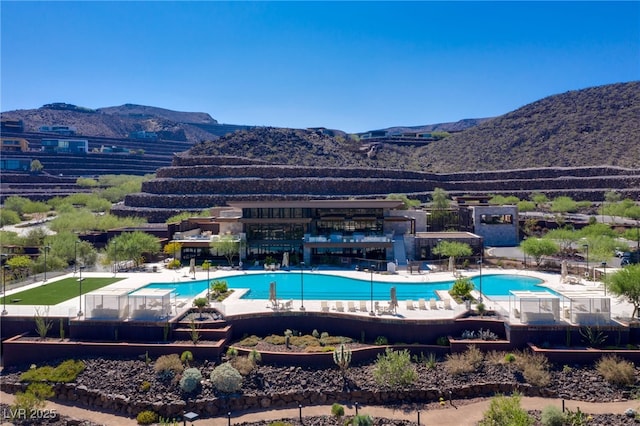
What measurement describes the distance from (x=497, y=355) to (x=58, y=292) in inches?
766

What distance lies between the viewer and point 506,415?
11.4 m

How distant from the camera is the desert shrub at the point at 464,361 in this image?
49.8ft

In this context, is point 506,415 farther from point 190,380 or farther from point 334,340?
point 190,380

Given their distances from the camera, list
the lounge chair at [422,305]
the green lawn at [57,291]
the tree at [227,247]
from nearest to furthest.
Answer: the lounge chair at [422,305], the green lawn at [57,291], the tree at [227,247]

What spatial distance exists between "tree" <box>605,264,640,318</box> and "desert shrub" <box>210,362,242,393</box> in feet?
46.9

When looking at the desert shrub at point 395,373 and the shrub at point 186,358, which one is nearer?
the desert shrub at point 395,373

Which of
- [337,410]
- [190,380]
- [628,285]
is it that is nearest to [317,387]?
[337,410]

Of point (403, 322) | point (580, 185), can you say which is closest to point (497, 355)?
point (403, 322)

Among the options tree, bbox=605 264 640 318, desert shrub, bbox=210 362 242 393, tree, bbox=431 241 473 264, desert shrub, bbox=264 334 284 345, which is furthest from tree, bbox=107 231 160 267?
tree, bbox=605 264 640 318

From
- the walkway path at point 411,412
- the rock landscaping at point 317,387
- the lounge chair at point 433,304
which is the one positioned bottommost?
the walkway path at point 411,412

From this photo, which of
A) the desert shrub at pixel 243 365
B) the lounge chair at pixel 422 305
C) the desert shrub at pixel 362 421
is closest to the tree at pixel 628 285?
the lounge chair at pixel 422 305

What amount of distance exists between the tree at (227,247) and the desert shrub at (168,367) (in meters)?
12.2

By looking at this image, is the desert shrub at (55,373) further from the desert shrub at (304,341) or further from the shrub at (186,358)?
the desert shrub at (304,341)

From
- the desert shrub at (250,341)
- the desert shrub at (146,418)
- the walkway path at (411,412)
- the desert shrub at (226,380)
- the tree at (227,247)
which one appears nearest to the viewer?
the walkway path at (411,412)
